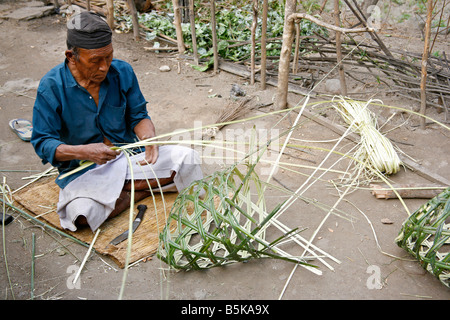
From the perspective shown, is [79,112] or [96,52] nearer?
[96,52]

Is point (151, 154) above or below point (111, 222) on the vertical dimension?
above

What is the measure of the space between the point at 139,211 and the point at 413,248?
1496mm

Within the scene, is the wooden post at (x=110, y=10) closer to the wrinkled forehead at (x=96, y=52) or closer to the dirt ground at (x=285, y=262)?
the dirt ground at (x=285, y=262)

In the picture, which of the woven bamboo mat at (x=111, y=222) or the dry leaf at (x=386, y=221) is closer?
the woven bamboo mat at (x=111, y=222)


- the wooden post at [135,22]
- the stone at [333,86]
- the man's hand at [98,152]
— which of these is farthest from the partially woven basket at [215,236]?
the wooden post at [135,22]

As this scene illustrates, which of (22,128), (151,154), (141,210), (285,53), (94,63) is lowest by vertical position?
(22,128)

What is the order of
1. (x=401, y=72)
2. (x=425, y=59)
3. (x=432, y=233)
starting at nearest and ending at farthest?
1. (x=432, y=233)
2. (x=425, y=59)
3. (x=401, y=72)

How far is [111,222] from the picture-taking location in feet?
8.11

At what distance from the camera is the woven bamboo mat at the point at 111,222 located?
7.27 feet

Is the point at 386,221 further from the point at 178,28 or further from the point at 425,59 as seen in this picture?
the point at 178,28

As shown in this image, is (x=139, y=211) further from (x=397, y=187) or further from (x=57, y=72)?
(x=397, y=187)

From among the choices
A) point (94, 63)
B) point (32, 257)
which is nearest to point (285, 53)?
point (94, 63)

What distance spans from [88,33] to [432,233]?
1870 mm

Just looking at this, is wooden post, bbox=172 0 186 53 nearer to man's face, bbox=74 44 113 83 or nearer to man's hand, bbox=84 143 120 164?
man's face, bbox=74 44 113 83
